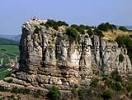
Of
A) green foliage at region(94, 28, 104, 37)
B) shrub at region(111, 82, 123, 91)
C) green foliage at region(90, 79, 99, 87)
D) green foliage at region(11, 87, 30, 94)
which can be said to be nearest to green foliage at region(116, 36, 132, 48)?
green foliage at region(94, 28, 104, 37)

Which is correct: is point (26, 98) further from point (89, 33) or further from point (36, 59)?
point (89, 33)

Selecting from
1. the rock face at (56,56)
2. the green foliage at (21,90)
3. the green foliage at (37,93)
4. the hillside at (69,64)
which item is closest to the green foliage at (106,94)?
the hillside at (69,64)

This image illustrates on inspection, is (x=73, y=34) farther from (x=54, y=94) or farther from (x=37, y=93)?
(x=37, y=93)

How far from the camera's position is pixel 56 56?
67.2m

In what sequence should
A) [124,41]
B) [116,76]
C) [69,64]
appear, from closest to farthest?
[69,64]
[116,76]
[124,41]

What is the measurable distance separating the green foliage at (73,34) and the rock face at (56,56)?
496mm

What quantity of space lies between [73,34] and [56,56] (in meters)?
3.42

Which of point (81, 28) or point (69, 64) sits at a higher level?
point (81, 28)

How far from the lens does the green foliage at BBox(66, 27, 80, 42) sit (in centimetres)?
6790

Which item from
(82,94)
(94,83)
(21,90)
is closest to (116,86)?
(94,83)

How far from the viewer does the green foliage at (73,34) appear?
223 ft

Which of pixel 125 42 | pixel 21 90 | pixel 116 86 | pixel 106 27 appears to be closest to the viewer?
pixel 21 90

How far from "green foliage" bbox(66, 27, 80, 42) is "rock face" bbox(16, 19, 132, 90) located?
0.50 m

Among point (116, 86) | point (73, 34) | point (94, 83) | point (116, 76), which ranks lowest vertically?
point (116, 86)
